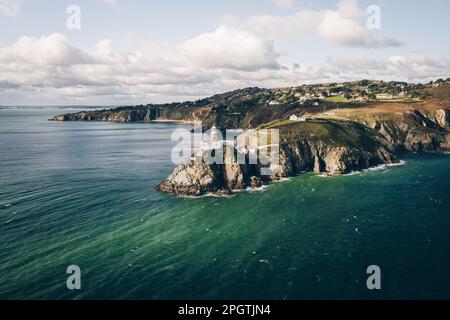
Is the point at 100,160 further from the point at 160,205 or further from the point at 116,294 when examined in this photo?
the point at 116,294

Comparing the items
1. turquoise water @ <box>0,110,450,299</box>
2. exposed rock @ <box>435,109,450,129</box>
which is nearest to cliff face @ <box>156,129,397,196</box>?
turquoise water @ <box>0,110,450,299</box>

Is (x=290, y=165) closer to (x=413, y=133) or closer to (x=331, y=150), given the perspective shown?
(x=331, y=150)

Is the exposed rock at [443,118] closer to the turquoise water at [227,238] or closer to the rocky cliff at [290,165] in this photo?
the rocky cliff at [290,165]

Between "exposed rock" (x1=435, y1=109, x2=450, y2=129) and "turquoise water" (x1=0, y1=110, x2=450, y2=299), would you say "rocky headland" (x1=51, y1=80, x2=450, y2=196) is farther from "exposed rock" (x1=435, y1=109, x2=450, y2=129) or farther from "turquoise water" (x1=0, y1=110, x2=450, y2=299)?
"turquoise water" (x1=0, y1=110, x2=450, y2=299)

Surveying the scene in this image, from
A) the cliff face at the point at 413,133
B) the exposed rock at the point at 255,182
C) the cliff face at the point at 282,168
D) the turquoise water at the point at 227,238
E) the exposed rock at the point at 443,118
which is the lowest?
the turquoise water at the point at 227,238

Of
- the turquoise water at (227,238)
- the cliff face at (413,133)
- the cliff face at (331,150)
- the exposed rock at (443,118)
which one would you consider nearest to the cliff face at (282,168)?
the cliff face at (331,150)

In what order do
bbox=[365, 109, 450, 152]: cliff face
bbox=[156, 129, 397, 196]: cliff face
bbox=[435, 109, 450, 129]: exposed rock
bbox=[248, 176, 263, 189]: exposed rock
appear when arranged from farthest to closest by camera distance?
bbox=[435, 109, 450, 129]: exposed rock → bbox=[365, 109, 450, 152]: cliff face → bbox=[248, 176, 263, 189]: exposed rock → bbox=[156, 129, 397, 196]: cliff face

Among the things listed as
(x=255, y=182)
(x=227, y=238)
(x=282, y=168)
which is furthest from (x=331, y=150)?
(x=227, y=238)

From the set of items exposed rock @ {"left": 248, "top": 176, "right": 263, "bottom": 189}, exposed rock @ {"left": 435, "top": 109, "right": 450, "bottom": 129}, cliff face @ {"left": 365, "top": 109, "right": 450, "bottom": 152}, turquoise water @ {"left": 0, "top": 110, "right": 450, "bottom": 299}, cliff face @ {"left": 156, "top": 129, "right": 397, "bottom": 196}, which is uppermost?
exposed rock @ {"left": 435, "top": 109, "right": 450, "bottom": 129}

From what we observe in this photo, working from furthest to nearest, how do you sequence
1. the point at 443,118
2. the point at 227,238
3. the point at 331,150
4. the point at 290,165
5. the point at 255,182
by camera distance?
the point at 443,118, the point at 331,150, the point at 290,165, the point at 255,182, the point at 227,238
